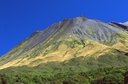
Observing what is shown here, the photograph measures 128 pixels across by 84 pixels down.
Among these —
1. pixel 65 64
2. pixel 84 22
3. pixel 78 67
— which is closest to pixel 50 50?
pixel 65 64

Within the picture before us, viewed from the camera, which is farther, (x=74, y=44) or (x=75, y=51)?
(x=74, y=44)

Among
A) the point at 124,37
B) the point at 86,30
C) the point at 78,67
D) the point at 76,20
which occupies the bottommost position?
the point at 78,67

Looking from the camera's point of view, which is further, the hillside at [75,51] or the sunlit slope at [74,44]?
the sunlit slope at [74,44]

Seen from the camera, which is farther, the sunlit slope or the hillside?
the sunlit slope

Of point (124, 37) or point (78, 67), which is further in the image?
point (124, 37)

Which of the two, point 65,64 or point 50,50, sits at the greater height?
point 50,50

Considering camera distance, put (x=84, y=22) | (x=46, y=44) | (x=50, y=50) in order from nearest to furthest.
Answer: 1. (x=50, y=50)
2. (x=46, y=44)
3. (x=84, y=22)

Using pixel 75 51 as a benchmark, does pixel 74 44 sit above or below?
above

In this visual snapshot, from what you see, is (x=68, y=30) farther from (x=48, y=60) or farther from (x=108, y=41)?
(x=48, y=60)
